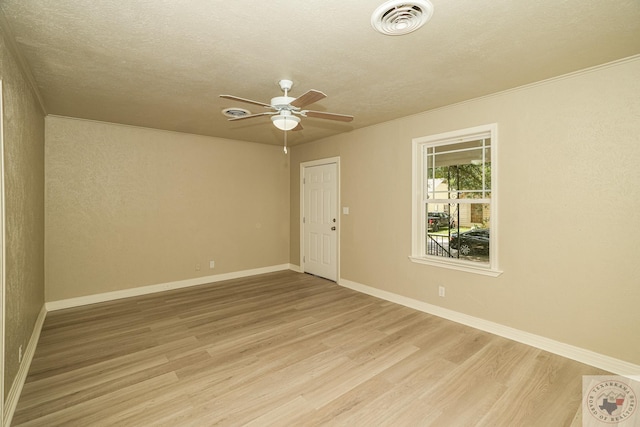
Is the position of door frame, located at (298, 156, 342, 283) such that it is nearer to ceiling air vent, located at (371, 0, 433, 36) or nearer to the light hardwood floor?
the light hardwood floor

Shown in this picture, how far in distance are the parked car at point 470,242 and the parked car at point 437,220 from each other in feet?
0.64

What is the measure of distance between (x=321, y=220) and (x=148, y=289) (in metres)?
3.01

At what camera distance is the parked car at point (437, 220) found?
3.91 m

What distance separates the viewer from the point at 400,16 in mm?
1826

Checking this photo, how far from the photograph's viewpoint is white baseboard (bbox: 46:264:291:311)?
13.0ft

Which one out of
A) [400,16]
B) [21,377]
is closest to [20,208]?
[21,377]

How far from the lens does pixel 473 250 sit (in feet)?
13.0

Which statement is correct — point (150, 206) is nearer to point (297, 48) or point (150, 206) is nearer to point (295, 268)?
point (295, 268)

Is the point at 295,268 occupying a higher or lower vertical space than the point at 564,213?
lower

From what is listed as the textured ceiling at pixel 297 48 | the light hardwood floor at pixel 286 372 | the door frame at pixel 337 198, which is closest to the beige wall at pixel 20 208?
the textured ceiling at pixel 297 48

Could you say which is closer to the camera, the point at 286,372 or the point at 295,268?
the point at 286,372

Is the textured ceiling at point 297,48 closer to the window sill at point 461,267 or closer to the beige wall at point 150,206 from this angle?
the beige wall at point 150,206

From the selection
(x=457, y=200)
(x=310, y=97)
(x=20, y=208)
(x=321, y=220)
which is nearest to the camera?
(x=310, y=97)

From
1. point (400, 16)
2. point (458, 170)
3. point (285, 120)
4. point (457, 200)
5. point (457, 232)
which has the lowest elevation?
point (457, 232)
